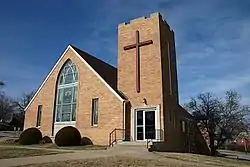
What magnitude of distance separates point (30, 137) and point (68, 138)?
4.64 meters

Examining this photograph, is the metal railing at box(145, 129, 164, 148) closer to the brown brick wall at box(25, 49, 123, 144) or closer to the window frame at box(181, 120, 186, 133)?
the brown brick wall at box(25, 49, 123, 144)

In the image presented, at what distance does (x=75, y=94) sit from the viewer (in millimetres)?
25062

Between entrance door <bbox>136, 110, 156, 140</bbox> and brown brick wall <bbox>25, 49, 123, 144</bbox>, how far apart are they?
1392mm

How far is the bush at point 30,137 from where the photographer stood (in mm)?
23128

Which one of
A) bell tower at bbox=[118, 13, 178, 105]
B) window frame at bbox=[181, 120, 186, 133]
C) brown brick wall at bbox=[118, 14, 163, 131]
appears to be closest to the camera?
brown brick wall at bbox=[118, 14, 163, 131]

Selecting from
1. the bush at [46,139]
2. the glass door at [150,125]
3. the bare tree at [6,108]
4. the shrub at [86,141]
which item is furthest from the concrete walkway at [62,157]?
the bare tree at [6,108]

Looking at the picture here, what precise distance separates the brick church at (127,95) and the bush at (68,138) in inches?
60.0

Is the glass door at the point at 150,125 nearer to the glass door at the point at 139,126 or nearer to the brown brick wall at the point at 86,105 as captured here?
the glass door at the point at 139,126

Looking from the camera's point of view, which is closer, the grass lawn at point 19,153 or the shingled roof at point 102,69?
the grass lawn at point 19,153

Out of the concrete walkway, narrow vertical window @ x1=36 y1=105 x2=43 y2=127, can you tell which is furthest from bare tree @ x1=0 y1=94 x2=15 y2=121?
the concrete walkway

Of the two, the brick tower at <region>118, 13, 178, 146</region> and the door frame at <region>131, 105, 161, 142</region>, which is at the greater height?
the brick tower at <region>118, 13, 178, 146</region>

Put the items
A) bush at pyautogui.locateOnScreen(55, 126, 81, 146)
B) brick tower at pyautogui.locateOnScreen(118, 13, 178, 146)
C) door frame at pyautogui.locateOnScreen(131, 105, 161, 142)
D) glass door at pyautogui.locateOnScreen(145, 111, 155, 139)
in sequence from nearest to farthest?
door frame at pyautogui.locateOnScreen(131, 105, 161, 142) < glass door at pyautogui.locateOnScreen(145, 111, 155, 139) < bush at pyautogui.locateOnScreen(55, 126, 81, 146) < brick tower at pyautogui.locateOnScreen(118, 13, 178, 146)

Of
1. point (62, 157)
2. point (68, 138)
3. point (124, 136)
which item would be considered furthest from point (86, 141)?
point (62, 157)

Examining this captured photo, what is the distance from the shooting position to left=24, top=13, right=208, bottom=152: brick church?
20750mm
